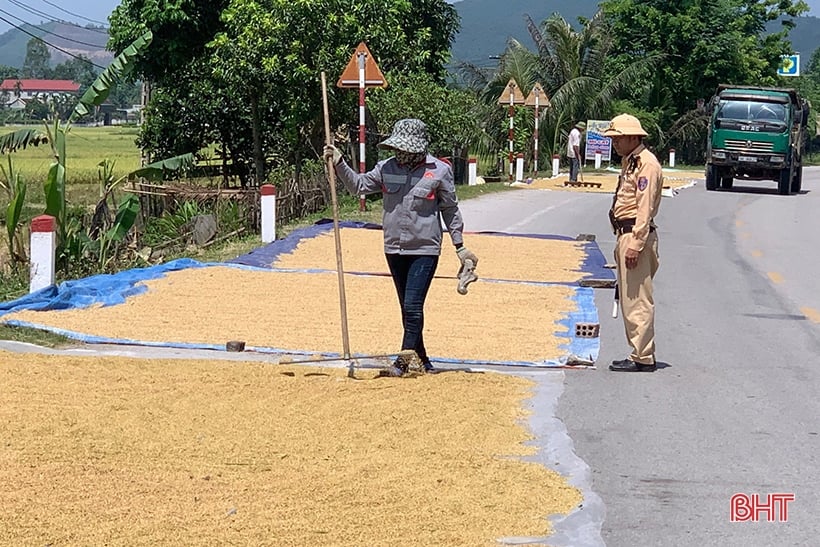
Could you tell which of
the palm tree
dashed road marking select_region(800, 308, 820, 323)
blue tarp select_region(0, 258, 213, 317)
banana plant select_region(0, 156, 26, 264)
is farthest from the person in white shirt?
blue tarp select_region(0, 258, 213, 317)

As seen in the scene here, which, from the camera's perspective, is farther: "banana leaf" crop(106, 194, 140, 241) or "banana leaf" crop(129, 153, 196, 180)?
"banana leaf" crop(129, 153, 196, 180)

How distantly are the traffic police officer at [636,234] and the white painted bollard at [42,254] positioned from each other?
18.7 feet

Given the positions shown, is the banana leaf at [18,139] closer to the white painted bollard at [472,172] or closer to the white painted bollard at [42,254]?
the white painted bollard at [42,254]

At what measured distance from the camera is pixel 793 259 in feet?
56.8

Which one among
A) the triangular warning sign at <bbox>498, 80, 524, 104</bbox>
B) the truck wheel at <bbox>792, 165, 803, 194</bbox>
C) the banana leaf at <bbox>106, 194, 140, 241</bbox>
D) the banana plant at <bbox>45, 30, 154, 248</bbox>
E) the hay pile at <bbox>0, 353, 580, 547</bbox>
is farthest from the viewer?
the truck wheel at <bbox>792, 165, 803, 194</bbox>

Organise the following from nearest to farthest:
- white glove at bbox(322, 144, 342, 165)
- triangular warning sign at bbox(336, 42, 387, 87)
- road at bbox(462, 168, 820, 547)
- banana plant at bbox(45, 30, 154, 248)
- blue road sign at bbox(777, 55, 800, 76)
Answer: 1. road at bbox(462, 168, 820, 547)
2. white glove at bbox(322, 144, 342, 165)
3. banana plant at bbox(45, 30, 154, 248)
4. triangular warning sign at bbox(336, 42, 387, 87)
5. blue road sign at bbox(777, 55, 800, 76)

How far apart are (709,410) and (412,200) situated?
255 centimetres

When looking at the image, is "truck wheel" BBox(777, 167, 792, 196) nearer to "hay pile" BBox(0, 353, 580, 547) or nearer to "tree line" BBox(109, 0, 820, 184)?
"tree line" BBox(109, 0, 820, 184)

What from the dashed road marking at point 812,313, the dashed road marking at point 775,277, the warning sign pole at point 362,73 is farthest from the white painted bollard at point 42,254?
the warning sign pole at point 362,73

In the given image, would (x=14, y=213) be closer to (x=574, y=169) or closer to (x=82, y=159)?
(x=574, y=169)

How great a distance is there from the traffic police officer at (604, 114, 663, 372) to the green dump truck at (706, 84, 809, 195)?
24904mm

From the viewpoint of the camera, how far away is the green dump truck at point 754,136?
3281cm

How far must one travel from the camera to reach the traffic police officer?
8.99m

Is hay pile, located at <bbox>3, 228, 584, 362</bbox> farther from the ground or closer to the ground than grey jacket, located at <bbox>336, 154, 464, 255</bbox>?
closer to the ground
